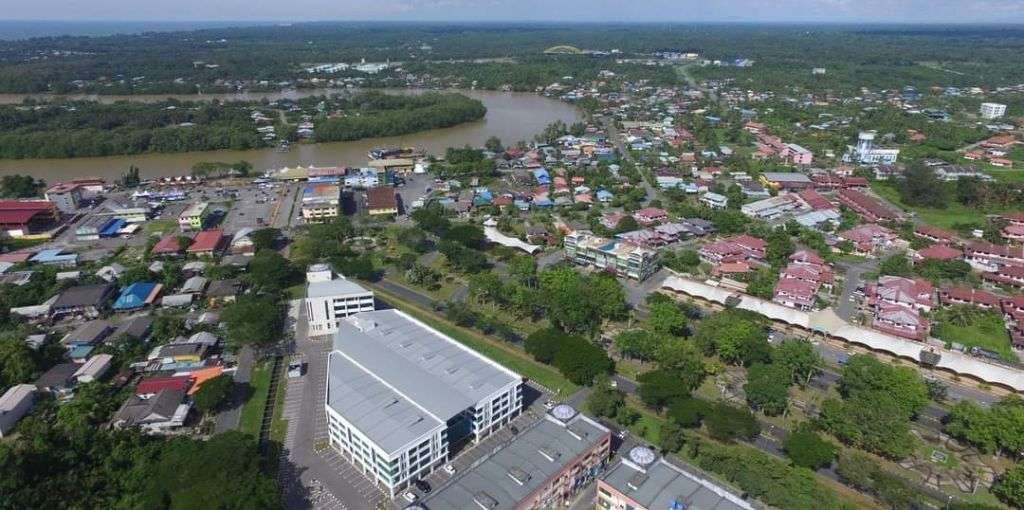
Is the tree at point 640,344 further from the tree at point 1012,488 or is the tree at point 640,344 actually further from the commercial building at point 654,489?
the tree at point 1012,488

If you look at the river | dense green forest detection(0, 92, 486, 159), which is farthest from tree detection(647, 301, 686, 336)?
dense green forest detection(0, 92, 486, 159)

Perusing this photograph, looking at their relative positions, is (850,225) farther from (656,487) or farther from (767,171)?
(656,487)

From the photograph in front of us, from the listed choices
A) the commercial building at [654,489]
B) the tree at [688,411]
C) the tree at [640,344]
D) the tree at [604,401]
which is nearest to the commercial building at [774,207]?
the tree at [640,344]

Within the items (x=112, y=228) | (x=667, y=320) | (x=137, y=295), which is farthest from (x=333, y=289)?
(x=112, y=228)

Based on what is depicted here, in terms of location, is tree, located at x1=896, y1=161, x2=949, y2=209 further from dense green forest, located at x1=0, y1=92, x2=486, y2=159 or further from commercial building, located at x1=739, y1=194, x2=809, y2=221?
dense green forest, located at x1=0, y1=92, x2=486, y2=159

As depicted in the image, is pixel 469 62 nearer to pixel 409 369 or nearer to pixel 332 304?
pixel 332 304

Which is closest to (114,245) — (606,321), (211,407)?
(211,407)
